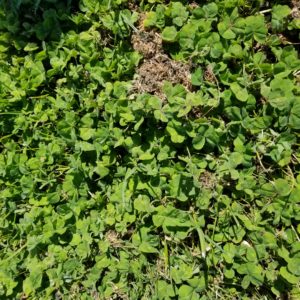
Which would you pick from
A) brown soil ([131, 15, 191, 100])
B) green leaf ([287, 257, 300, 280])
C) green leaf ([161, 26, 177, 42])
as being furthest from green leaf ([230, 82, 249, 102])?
green leaf ([287, 257, 300, 280])

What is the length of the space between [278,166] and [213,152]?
35cm

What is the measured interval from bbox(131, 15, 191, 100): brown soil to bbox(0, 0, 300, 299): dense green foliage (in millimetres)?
50

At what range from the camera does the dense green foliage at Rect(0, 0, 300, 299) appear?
91.0 inches

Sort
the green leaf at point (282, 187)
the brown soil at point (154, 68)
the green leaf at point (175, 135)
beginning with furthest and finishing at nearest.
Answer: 1. the brown soil at point (154, 68)
2. the green leaf at point (175, 135)
3. the green leaf at point (282, 187)

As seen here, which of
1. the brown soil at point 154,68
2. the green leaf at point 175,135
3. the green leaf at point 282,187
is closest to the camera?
the green leaf at point 282,187

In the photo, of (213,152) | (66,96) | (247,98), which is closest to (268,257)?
(213,152)

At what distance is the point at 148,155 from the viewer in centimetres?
242

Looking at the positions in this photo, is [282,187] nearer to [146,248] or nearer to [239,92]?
[239,92]

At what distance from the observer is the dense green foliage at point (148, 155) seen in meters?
2.31

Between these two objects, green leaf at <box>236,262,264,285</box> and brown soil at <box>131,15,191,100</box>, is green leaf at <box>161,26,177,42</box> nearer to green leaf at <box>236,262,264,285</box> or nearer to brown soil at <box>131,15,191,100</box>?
brown soil at <box>131,15,191,100</box>

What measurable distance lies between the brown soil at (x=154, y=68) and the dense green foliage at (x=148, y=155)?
0.16ft

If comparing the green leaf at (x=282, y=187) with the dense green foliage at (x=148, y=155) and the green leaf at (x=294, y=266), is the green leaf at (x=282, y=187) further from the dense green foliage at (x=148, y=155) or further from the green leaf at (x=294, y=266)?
the green leaf at (x=294, y=266)

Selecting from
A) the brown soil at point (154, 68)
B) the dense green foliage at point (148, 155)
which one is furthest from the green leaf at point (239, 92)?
the brown soil at point (154, 68)

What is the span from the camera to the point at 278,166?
92.6 inches
